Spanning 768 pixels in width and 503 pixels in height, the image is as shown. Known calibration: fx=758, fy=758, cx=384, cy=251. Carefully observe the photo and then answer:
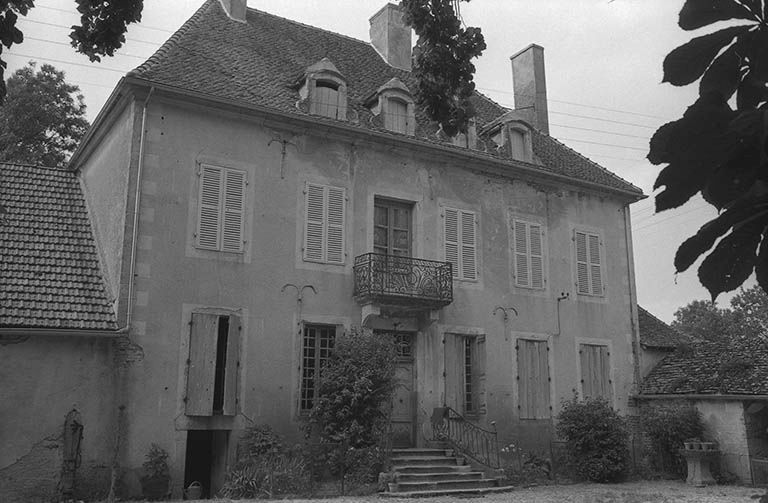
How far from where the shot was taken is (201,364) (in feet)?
44.4

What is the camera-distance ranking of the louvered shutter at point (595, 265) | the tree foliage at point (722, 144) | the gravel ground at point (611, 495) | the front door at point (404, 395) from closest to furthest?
the tree foliage at point (722, 144) → the gravel ground at point (611, 495) → the front door at point (404, 395) → the louvered shutter at point (595, 265)

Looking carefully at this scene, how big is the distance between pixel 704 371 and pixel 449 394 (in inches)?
243

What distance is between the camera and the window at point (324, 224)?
1524 centimetres

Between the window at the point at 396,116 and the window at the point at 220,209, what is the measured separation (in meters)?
3.76

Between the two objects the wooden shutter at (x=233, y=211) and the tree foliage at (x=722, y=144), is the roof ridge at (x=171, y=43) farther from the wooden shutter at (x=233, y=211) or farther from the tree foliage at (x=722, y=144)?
the tree foliage at (x=722, y=144)

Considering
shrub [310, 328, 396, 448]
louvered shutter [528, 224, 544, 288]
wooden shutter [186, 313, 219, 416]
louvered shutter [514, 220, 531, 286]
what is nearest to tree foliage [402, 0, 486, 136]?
shrub [310, 328, 396, 448]

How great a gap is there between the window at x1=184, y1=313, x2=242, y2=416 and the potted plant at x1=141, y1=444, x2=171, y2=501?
3.09 feet

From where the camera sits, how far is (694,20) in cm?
180

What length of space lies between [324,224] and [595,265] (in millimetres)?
7470

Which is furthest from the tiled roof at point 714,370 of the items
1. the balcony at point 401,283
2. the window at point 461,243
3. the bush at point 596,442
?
the balcony at point 401,283

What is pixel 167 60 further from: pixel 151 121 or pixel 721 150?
pixel 721 150

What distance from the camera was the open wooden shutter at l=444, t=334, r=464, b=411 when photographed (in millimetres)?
16188

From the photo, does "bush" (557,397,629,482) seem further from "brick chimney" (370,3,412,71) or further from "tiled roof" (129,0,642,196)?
"brick chimney" (370,3,412,71)

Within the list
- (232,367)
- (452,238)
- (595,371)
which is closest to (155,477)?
(232,367)
